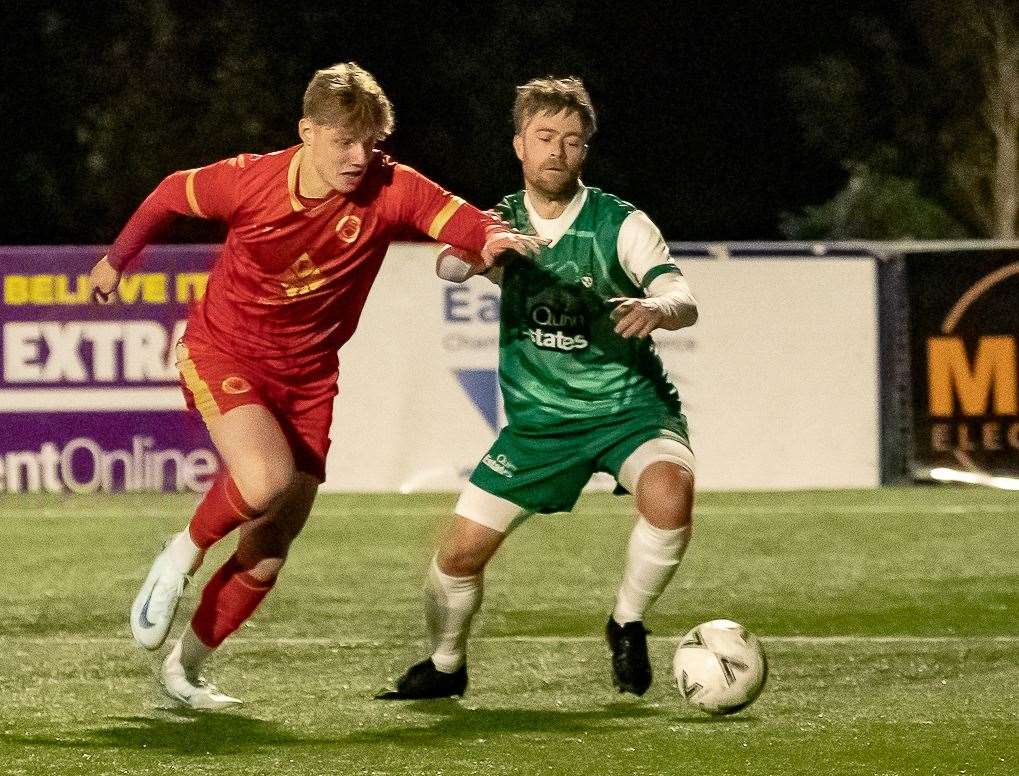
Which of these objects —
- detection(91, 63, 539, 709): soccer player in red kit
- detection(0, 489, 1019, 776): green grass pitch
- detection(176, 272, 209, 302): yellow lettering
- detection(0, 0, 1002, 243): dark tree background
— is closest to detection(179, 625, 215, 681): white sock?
detection(91, 63, 539, 709): soccer player in red kit

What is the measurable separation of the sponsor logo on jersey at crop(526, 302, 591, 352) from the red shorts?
1.99ft

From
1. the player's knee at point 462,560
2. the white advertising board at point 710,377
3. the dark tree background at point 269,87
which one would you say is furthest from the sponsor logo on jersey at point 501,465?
the dark tree background at point 269,87

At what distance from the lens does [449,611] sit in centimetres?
604

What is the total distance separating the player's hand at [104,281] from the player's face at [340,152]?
2.22 feet

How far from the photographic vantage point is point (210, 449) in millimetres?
11891

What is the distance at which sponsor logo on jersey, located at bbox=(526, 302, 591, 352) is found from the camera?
593 centimetres

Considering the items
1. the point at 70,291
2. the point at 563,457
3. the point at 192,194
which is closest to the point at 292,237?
the point at 192,194

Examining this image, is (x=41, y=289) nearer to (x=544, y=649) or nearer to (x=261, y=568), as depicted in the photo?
(x=544, y=649)

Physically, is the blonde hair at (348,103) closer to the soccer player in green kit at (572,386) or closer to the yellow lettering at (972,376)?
the soccer player in green kit at (572,386)

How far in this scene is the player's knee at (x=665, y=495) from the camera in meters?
5.81

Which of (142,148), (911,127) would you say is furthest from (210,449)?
(911,127)

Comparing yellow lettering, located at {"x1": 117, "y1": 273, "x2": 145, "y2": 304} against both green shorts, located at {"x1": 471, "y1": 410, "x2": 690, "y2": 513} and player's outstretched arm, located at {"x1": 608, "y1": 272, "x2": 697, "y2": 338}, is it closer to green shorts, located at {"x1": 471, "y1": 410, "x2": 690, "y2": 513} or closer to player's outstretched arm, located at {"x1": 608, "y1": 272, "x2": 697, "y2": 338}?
green shorts, located at {"x1": 471, "y1": 410, "x2": 690, "y2": 513}

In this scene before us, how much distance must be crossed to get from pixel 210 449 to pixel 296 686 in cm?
566

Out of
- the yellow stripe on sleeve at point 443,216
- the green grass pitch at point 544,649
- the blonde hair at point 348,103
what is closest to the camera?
the green grass pitch at point 544,649
